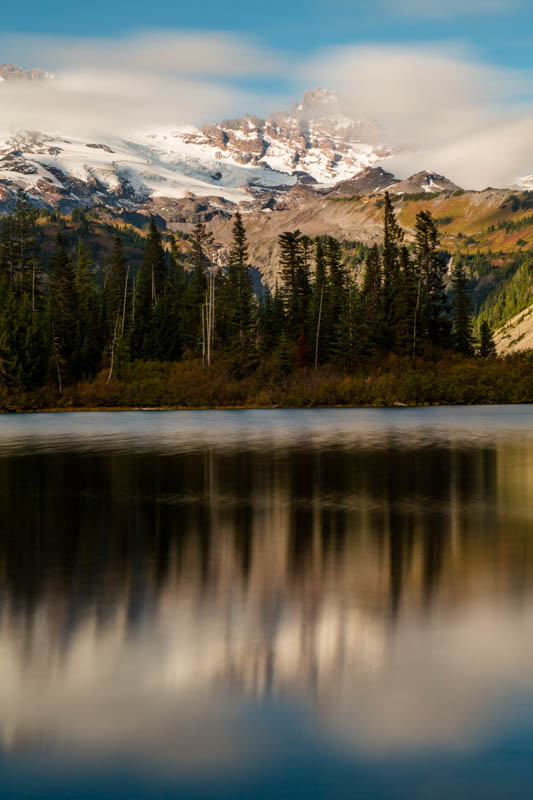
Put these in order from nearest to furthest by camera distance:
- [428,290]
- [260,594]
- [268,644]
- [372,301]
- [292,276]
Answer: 1. [268,644]
2. [260,594]
3. [428,290]
4. [372,301]
5. [292,276]

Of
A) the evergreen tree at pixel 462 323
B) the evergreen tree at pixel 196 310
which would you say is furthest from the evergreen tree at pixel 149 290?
the evergreen tree at pixel 462 323

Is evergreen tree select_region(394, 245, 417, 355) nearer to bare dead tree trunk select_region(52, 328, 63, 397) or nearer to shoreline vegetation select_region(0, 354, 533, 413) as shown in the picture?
shoreline vegetation select_region(0, 354, 533, 413)

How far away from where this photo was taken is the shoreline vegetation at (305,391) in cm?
9131

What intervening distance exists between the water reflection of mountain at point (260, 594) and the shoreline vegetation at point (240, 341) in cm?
6893

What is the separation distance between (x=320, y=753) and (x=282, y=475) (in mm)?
21420

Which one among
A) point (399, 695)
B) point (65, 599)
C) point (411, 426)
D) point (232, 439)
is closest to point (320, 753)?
point (399, 695)

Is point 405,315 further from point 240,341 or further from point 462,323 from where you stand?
point 240,341

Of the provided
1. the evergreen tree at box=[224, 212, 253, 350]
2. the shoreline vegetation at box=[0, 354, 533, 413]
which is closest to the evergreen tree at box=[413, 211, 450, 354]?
the shoreline vegetation at box=[0, 354, 533, 413]

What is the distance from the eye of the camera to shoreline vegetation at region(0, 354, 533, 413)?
3595 inches

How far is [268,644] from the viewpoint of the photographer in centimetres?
1006

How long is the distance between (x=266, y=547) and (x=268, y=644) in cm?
630

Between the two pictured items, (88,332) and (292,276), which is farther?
(292,276)

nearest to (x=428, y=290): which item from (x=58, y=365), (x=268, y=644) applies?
(x=58, y=365)

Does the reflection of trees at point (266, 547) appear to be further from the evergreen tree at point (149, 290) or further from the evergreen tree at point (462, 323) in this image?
the evergreen tree at point (462, 323)
